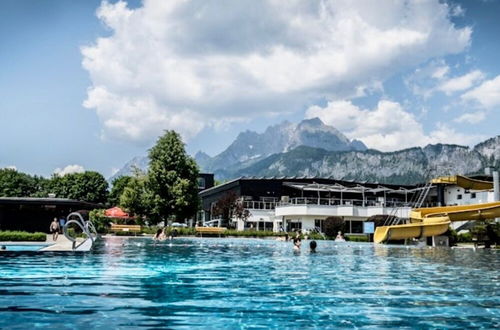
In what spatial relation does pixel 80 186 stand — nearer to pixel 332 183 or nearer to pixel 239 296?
pixel 332 183

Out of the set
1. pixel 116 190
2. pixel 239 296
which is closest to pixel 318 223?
pixel 116 190

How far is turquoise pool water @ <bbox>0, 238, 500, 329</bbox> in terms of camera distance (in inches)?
333

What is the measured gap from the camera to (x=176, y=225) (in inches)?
2085

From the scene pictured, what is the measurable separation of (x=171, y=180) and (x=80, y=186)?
4142 cm

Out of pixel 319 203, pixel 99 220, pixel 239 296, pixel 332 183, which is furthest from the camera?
pixel 332 183

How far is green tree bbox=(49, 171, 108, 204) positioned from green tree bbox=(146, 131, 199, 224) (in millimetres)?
37667

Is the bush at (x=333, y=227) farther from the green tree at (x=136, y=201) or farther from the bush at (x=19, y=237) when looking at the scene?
the bush at (x=19, y=237)

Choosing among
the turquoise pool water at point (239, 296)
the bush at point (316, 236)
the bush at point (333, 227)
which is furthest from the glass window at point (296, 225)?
the turquoise pool water at point (239, 296)

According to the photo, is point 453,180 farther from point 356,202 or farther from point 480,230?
point 480,230

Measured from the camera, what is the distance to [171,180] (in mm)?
52844

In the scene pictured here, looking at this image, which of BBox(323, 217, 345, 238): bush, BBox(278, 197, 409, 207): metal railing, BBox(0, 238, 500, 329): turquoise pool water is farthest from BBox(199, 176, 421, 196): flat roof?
BBox(0, 238, 500, 329): turquoise pool water

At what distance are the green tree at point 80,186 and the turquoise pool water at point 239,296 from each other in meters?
72.4

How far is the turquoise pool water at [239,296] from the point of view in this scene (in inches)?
333

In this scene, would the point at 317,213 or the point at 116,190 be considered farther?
the point at 116,190
